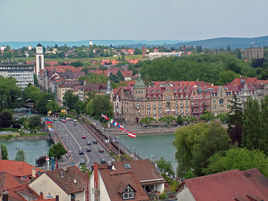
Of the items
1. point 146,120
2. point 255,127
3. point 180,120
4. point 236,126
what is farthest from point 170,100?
point 255,127

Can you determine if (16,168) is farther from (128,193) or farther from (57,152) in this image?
(128,193)

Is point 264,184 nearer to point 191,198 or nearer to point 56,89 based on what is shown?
point 191,198

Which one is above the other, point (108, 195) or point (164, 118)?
point (108, 195)

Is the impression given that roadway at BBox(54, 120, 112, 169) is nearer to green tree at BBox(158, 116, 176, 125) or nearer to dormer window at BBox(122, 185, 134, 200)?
green tree at BBox(158, 116, 176, 125)

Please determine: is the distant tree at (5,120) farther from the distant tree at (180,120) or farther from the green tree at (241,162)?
the green tree at (241,162)

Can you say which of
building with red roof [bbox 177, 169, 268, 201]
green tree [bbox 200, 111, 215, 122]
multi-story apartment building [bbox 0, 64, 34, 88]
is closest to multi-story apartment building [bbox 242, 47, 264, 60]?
multi-story apartment building [bbox 0, 64, 34, 88]

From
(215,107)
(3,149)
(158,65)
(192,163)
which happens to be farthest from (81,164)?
(158,65)
